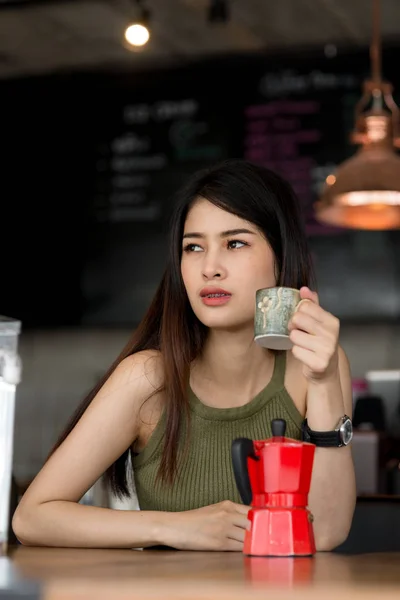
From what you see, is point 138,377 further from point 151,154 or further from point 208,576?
point 151,154

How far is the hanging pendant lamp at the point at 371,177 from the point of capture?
3.06 m

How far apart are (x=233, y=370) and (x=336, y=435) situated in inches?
13.6

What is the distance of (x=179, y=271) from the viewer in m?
1.86

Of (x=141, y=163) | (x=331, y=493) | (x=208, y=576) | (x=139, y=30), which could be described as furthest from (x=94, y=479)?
(x=141, y=163)

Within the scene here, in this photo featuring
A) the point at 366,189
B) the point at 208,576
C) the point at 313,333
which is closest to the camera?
the point at 208,576

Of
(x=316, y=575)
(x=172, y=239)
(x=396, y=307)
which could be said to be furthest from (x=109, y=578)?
(x=396, y=307)

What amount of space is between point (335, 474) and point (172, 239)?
0.55 m

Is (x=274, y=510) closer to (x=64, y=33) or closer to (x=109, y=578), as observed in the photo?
(x=109, y=578)

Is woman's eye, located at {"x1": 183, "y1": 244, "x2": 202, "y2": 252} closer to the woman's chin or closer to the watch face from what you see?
the woman's chin

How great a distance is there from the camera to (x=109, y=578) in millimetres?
860

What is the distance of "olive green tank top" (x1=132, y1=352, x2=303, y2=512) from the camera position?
5.68 feet

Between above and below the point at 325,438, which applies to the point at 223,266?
above

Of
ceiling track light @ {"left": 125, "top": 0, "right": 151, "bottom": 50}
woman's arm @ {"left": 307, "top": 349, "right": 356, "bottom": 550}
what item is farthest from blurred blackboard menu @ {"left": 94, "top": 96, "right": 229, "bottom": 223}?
woman's arm @ {"left": 307, "top": 349, "right": 356, "bottom": 550}

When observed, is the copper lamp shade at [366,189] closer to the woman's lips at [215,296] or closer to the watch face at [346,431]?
the woman's lips at [215,296]
